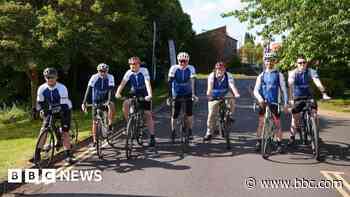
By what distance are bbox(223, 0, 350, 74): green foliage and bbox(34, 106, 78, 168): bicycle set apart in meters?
12.8

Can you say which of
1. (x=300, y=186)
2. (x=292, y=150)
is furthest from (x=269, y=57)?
(x=300, y=186)

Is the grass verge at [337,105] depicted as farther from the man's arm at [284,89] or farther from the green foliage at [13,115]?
the green foliage at [13,115]

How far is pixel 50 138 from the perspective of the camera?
9.79m

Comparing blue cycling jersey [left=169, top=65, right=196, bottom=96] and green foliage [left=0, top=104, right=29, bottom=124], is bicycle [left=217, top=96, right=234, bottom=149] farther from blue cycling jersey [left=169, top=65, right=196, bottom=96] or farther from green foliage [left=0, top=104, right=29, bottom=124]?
green foliage [left=0, top=104, right=29, bottom=124]

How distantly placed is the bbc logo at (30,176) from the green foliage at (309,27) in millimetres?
13701

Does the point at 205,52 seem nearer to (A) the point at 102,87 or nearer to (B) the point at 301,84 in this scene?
(A) the point at 102,87

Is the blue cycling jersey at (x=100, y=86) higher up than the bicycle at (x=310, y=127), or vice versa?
the blue cycling jersey at (x=100, y=86)

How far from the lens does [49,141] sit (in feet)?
32.2

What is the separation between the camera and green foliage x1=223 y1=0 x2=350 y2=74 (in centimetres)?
1958

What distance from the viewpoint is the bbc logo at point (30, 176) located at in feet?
28.6

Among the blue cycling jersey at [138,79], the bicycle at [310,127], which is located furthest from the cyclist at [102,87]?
the bicycle at [310,127]

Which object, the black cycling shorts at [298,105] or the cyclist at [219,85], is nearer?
the black cycling shorts at [298,105]

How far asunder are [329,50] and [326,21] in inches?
69.9

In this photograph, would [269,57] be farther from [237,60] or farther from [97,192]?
[237,60]
